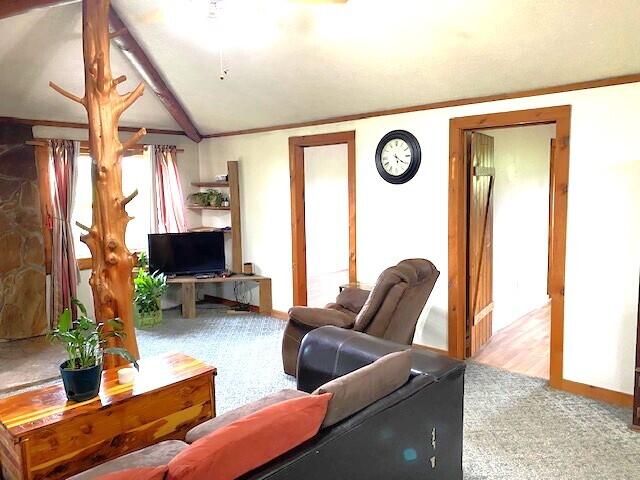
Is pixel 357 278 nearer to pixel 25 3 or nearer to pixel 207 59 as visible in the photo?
pixel 207 59

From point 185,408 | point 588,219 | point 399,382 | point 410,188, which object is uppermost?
point 410,188

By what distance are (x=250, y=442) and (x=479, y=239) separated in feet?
11.2

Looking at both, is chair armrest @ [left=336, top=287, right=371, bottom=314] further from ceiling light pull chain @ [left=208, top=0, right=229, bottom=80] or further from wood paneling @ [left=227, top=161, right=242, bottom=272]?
wood paneling @ [left=227, top=161, right=242, bottom=272]

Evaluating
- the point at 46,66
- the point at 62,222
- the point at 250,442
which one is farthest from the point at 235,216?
the point at 250,442

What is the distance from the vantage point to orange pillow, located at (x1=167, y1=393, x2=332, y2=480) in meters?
1.40

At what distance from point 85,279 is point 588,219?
198 inches

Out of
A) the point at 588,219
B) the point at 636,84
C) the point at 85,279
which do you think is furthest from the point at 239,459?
the point at 85,279

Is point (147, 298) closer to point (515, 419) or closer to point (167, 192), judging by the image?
point (167, 192)

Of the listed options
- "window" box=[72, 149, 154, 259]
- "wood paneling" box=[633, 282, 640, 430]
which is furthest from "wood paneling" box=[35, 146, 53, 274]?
"wood paneling" box=[633, 282, 640, 430]

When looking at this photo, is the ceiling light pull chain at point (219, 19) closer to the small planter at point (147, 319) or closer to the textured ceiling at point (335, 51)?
the textured ceiling at point (335, 51)

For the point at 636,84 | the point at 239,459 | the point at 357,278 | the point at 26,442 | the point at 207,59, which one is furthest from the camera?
the point at 357,278

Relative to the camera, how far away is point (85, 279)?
18.5ft

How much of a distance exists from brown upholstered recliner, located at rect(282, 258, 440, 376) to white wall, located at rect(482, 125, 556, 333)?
1641 mm

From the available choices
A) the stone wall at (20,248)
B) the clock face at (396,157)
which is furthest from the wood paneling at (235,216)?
the clock face at (396,157)
